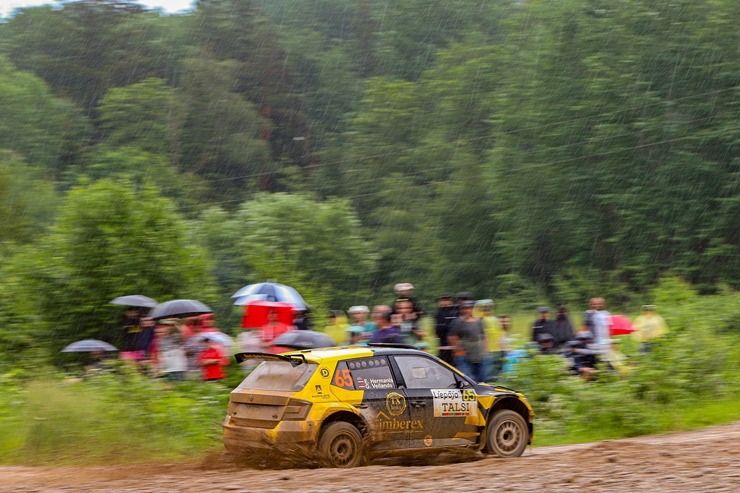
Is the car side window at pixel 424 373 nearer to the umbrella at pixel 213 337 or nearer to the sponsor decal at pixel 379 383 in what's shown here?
the sponsor decal at pixel 379 383

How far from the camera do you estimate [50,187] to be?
171 ft

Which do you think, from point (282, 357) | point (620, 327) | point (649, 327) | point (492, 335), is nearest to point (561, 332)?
point (492, 335)

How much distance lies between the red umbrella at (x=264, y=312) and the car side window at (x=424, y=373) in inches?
181

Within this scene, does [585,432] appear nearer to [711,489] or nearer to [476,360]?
[476,360]

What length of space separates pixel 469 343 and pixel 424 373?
3056 millimetres

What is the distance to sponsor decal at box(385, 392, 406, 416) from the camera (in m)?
11.7

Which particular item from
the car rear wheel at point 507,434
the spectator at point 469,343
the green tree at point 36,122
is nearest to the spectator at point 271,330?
the spectator at point 469,343

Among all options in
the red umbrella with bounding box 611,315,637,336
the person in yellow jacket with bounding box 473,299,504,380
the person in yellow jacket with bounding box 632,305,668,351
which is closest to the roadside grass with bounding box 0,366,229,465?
the person in yellow jacket with bounding box 473,299,504,380

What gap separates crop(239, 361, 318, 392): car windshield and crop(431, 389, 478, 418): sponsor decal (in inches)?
60.8

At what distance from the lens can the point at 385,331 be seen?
1431 centimetres

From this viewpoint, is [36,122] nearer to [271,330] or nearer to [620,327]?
[620,327]

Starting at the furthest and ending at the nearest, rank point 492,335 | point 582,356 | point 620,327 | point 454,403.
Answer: point 620,327
point 582,356
point 492,335
point 454,403

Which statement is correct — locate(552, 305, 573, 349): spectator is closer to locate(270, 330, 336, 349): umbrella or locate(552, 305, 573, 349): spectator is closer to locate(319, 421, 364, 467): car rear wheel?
locate(270, 330, 336, 349): umbrella

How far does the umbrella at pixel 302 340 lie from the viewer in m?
13.9
